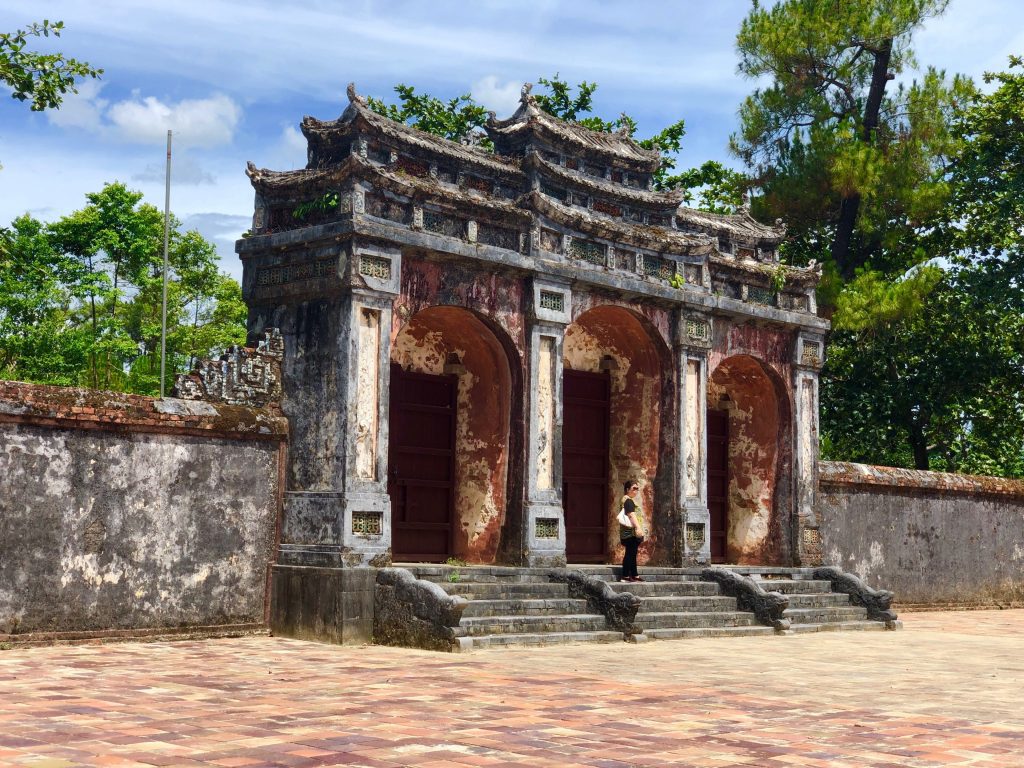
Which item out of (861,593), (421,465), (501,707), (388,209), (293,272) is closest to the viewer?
(501,707)

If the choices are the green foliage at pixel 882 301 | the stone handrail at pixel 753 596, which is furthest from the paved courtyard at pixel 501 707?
the green foliage at pixel 882 301

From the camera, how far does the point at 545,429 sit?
603 inches

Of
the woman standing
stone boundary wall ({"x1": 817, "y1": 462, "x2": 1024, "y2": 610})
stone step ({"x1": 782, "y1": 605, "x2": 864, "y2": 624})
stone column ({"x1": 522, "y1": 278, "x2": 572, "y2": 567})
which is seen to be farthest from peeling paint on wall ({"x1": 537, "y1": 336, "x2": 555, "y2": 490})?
stone boundary wall ({"x1": 817, "y1": 462, "x2": 1024, "y2": 610})

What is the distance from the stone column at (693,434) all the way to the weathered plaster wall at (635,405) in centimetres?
20

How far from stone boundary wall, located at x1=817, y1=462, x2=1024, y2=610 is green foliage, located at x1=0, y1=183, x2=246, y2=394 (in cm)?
1534

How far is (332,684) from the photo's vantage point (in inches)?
364

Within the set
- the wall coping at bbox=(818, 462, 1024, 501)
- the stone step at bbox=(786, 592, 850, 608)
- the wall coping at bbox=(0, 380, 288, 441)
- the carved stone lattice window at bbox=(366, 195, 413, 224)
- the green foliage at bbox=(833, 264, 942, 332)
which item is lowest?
the stone step at bbox=(786, 592, 850, 608)

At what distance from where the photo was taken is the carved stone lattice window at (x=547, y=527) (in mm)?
15047

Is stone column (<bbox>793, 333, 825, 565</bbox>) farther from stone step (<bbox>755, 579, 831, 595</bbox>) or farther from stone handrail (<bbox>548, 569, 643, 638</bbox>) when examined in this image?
stone handrail (<bbox>548, 569, 643, 638</bbox>)

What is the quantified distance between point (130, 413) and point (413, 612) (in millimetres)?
3456

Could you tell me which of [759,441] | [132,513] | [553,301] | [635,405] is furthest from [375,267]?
[759,441]

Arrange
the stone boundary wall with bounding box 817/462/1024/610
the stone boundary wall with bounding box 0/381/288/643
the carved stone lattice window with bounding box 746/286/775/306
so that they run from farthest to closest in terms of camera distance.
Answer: the stone boundary wall with bounding box 817/462/1024/610 → the carved stone lattice window with bounding box 746/286/775/306 → the stone boundary wall with bounding box 0/381/288/643

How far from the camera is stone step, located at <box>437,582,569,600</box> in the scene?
13.2 m

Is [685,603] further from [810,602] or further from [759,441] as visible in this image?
[759,441]
